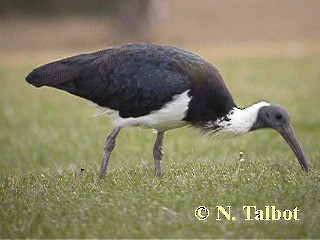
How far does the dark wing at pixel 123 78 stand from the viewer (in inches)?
305

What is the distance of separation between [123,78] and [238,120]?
1.41 meters

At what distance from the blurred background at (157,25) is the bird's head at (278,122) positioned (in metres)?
18.4

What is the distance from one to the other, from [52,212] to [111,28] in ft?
91.9

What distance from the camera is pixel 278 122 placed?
800 cm

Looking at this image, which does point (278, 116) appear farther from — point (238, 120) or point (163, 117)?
point (163, 117)

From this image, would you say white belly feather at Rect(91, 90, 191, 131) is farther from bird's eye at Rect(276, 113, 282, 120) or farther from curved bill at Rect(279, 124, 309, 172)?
curved bill at Rect(279, 124, 309, 172)

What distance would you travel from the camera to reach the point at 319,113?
15.0 m

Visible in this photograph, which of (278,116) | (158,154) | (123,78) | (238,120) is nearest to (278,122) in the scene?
(278,116)

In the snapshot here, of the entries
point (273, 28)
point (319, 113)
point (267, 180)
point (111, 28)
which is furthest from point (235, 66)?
point (267, 180)

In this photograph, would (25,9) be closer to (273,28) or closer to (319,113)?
(273,28)

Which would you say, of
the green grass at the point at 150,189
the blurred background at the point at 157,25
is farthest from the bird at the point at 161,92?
the blurred background at the point at 157,25

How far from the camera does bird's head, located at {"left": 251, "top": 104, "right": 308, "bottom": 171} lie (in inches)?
313

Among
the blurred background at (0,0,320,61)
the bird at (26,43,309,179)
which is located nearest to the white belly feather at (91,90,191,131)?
the bird at (26,43,309,179)

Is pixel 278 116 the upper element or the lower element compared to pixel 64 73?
lower
